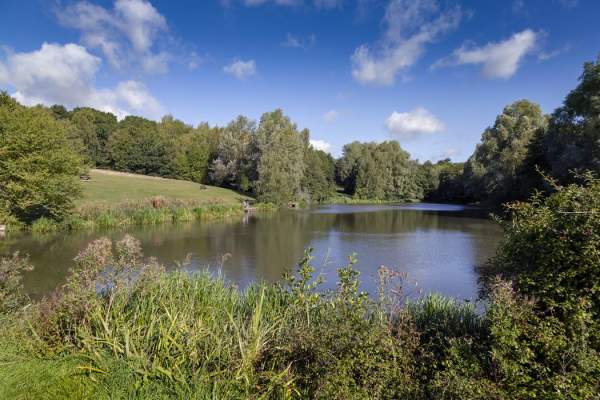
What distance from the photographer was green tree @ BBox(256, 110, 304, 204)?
4195 cm

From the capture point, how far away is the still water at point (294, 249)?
11727mm

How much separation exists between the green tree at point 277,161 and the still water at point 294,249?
14948 millimetres

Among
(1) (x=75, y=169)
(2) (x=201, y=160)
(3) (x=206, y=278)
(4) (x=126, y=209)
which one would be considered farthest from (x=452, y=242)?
(2) (x=201, y=160)

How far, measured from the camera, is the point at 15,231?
19359 millimetres

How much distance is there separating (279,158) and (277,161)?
22.3 inches

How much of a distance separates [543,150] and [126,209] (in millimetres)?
37156

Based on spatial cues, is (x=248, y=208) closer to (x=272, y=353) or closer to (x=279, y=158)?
(x=279, y=158)

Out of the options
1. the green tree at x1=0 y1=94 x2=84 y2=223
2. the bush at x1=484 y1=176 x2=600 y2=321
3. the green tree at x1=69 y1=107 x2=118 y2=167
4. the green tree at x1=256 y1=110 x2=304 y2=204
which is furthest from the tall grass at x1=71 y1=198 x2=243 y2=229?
the green tree at x1=69 y1=107 x2=118 y2=167

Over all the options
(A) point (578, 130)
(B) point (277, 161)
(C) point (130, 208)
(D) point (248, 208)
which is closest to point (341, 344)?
(C) point (130, 208)

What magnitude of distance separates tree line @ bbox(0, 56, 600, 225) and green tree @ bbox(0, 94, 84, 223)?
6 cm

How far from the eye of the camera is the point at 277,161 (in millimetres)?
42844

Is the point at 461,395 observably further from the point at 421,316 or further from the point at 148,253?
the point at 148,253

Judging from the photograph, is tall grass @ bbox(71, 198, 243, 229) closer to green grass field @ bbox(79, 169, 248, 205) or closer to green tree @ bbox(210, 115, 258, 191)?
green grass field @ bbox(79, 169, 248, 205)

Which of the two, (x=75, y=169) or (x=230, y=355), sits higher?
(x=75, y=169)
